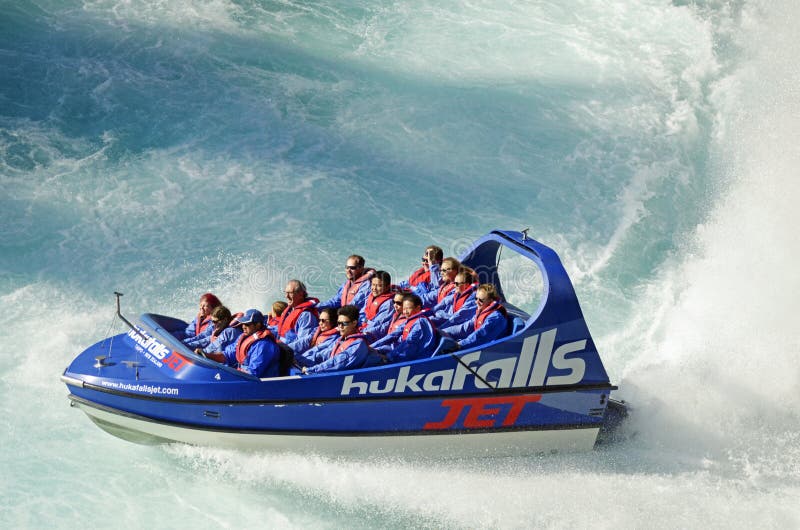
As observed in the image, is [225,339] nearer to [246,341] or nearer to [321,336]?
[246,341]

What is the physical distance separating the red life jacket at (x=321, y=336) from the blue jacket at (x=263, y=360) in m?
0.45

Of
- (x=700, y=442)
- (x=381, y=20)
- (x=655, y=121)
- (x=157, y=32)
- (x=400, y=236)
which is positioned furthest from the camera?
(x=381, y=20)

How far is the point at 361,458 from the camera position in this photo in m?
7.64

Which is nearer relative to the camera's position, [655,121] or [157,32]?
[655,121]

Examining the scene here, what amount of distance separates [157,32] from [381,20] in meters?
4.29

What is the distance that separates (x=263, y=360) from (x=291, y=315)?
860 millimetres

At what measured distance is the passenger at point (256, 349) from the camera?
7.41 m

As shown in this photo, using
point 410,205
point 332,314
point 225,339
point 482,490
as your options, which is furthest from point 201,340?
point 410,205

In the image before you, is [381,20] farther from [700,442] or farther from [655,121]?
[700,442]

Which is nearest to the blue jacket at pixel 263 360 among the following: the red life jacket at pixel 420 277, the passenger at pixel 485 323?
the passenger at pixel 485 323

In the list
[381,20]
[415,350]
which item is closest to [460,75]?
[381,20]

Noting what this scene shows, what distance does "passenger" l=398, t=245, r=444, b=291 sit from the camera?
8.91 meters

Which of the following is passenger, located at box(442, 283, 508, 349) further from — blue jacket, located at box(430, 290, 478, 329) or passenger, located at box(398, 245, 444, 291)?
passenger, located at box(398, 245, 444, 291)

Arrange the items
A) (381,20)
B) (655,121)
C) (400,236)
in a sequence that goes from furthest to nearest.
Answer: (381,20), (655,121), (400,236)
